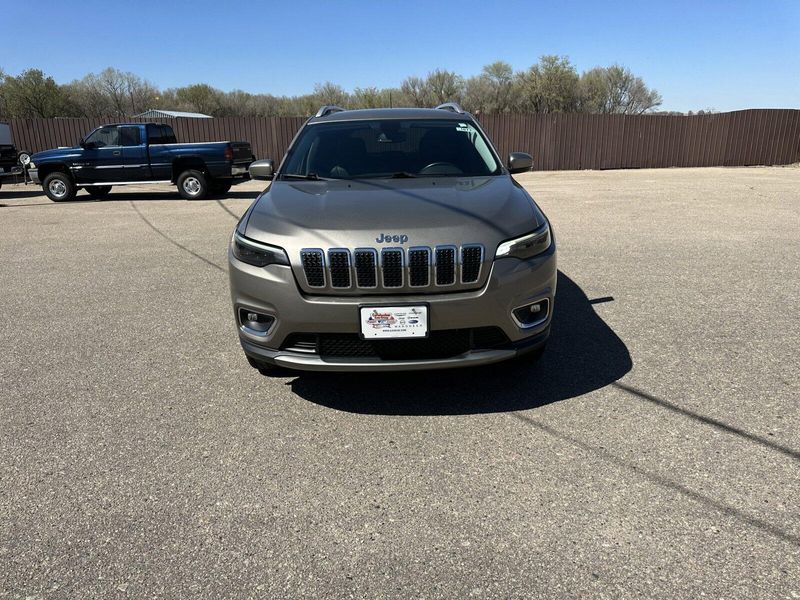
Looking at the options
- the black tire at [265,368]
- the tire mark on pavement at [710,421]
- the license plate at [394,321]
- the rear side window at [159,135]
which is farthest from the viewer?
the rear side window at [159,135]

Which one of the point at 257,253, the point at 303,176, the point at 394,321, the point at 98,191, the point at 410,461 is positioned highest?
the point at 303,176

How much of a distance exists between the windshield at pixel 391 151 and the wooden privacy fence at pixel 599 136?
20190mm

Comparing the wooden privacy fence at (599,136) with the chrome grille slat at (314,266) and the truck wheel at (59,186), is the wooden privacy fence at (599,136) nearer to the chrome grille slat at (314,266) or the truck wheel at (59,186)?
the truck wheel at (59,186)

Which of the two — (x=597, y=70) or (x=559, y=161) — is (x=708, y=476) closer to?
(x=559, y=161)

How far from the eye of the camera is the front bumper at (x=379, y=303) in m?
3.03

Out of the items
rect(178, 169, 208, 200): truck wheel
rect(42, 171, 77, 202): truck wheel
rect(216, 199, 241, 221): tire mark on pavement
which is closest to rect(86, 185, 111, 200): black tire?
rect(42, 171, 77, 202): truck wheel

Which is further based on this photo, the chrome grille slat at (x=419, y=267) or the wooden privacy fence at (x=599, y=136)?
the wooden privacy fence at (x=599, y=136)

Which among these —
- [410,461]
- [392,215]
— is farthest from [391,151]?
[410,461]

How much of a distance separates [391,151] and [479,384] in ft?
6.62

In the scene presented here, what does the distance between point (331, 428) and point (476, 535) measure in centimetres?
112

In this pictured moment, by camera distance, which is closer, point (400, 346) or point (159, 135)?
point (400, 346)

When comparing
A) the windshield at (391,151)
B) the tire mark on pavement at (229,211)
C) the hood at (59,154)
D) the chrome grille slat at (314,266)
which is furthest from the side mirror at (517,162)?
the hood at (59,154)

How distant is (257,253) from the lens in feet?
10.7

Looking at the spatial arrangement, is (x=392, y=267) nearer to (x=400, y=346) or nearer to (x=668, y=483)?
(x=400, y=346)
